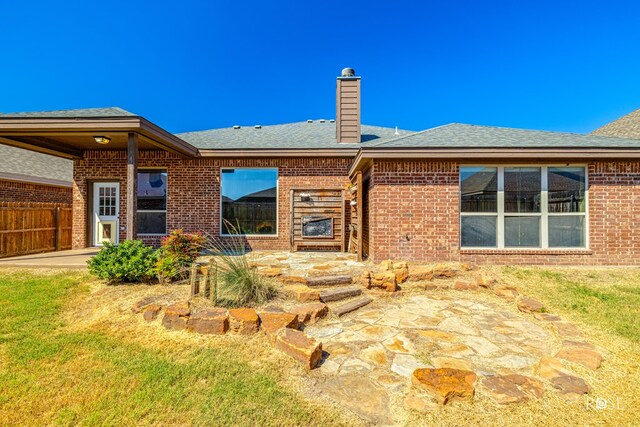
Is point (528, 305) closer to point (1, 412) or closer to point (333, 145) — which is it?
point (1, 412)

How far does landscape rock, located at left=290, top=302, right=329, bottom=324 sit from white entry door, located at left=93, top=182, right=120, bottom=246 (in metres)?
7.97

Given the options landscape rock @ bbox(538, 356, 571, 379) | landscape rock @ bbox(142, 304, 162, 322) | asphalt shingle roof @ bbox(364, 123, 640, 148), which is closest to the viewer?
landscape rock @ bbox(538, 356, 571, 379)

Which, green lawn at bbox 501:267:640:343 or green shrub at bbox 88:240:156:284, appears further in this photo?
green shrub at bbox 88:240:156:284

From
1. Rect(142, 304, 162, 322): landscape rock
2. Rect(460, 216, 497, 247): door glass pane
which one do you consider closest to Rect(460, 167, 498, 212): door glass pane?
Rect(460, 216, 497, 247): door glass pane

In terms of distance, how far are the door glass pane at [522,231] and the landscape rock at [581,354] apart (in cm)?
413

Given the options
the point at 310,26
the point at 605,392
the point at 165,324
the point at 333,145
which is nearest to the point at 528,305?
the point at 605,392

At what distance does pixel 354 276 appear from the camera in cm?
511

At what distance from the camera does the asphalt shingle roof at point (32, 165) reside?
10445 mm

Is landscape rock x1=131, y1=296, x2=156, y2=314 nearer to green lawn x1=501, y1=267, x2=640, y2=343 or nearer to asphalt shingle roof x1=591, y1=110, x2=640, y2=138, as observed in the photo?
green lawn x1=501, y1=267, x2=640, y2=343

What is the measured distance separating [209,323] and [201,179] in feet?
20.4

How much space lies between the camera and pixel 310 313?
358cm

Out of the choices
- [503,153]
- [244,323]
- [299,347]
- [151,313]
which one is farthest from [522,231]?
[151,313]

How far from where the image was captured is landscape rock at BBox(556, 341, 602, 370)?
2584 millimetres

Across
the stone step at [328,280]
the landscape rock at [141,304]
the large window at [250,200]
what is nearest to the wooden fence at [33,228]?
the large window at [250,200]
